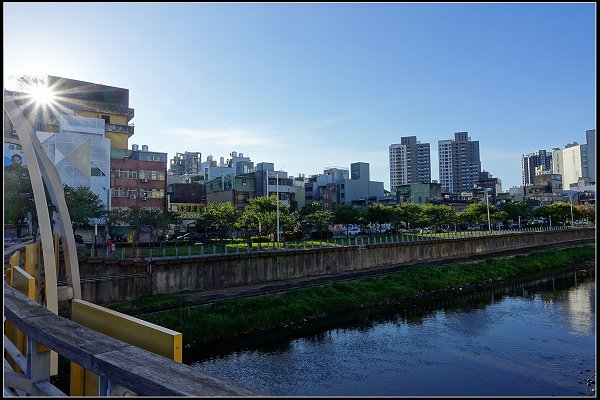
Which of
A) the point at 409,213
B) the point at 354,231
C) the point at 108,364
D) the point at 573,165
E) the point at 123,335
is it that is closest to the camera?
the point at 108,364

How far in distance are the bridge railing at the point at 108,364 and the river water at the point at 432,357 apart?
1055 centimetres

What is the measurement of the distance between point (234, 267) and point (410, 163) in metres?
174

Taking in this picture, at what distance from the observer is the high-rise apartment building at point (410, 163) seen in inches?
7726

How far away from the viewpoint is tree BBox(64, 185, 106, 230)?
37.5m

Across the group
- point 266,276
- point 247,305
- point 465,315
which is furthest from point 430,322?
point 266,276

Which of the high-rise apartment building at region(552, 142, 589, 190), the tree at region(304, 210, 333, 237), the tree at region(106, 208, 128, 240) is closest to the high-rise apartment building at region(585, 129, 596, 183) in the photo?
the tree at region(304, 210, 333, 237)

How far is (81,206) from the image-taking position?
3884cm

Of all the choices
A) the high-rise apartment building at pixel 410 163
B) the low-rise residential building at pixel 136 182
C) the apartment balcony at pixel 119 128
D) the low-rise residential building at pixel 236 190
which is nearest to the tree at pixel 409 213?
the low-rise residential building at pixel 236 190

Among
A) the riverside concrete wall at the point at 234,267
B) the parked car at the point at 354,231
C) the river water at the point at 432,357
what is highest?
the parked car at the point at 354,231

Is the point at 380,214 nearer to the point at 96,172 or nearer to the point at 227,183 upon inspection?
the point at 227,183

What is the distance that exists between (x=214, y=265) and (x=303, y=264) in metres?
9.23

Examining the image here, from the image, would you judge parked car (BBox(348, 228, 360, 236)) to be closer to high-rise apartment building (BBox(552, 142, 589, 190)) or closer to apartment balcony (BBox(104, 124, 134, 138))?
apartment balcony (BBox(104, 124, 134, 138))

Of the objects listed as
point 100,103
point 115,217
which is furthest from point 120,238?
point 100,103

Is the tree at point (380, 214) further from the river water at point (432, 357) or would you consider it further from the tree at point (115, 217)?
the river water at point (432, 357)
